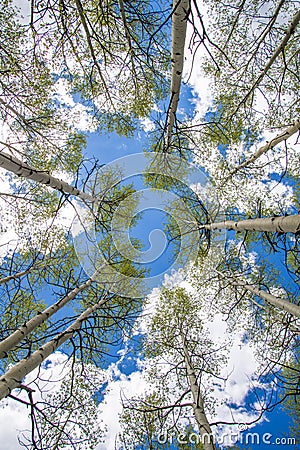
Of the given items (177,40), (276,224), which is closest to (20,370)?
(276,224)

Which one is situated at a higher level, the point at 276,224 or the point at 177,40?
the point at 177,40

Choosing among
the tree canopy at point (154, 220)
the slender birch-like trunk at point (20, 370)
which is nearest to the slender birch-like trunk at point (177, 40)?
the tree canopy at point (154, 220)

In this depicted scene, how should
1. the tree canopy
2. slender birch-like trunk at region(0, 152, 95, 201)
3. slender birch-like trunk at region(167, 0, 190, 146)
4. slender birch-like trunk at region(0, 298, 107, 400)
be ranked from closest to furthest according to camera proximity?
slender birch-like trunk at region(0, 298, 107, 400) → slender birch-like trunk at region(167, 0, 190, 146) → slender birch-like trunk at region(0, 152, 95, 201) → the tree canopy

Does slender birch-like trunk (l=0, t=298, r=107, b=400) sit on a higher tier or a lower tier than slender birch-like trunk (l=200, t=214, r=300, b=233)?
lower

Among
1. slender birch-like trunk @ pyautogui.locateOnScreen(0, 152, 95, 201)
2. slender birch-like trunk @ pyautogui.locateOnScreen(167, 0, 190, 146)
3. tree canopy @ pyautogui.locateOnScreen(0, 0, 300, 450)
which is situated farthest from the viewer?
tree canopy @ pyautogui.locateOnScreen(0, 0, 300, 450)

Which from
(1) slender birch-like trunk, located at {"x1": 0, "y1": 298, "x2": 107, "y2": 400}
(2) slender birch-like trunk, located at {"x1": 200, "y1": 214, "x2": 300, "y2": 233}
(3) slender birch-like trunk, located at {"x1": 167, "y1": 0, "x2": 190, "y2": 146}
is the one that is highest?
(3) slender birch-like trunk, located at {"x1": 167, "y1": 0, "x2": 190, "y2": 146}

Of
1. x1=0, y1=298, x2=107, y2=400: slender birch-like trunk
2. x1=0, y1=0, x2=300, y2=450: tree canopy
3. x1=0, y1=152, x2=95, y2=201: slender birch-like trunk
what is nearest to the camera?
x1=0, y1=298, x2=107, y2=400: slender birch-like trunk

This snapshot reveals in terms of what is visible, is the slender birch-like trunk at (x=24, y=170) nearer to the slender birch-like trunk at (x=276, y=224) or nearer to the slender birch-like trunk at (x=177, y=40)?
the slender birch-like trunk at (x=177, y=40)

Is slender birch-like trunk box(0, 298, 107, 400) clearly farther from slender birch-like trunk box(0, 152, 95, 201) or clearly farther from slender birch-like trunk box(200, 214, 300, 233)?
slender birch-like trunk box(200, 214, 300, 233)

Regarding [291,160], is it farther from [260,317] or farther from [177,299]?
[177,299]

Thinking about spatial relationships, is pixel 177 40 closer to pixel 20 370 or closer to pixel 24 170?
pixel 24 170

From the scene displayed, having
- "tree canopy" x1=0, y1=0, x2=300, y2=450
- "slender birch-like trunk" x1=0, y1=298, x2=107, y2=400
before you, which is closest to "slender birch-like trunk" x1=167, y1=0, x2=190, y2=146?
"tree canopy" x1=0, y1=0, x2=300, y2=450

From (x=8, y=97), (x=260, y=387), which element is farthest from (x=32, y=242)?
(x=260, y=387)

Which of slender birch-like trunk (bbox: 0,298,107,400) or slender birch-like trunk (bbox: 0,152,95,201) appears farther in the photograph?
slender birch-like trunk (bbox: 0,152,95,201)
